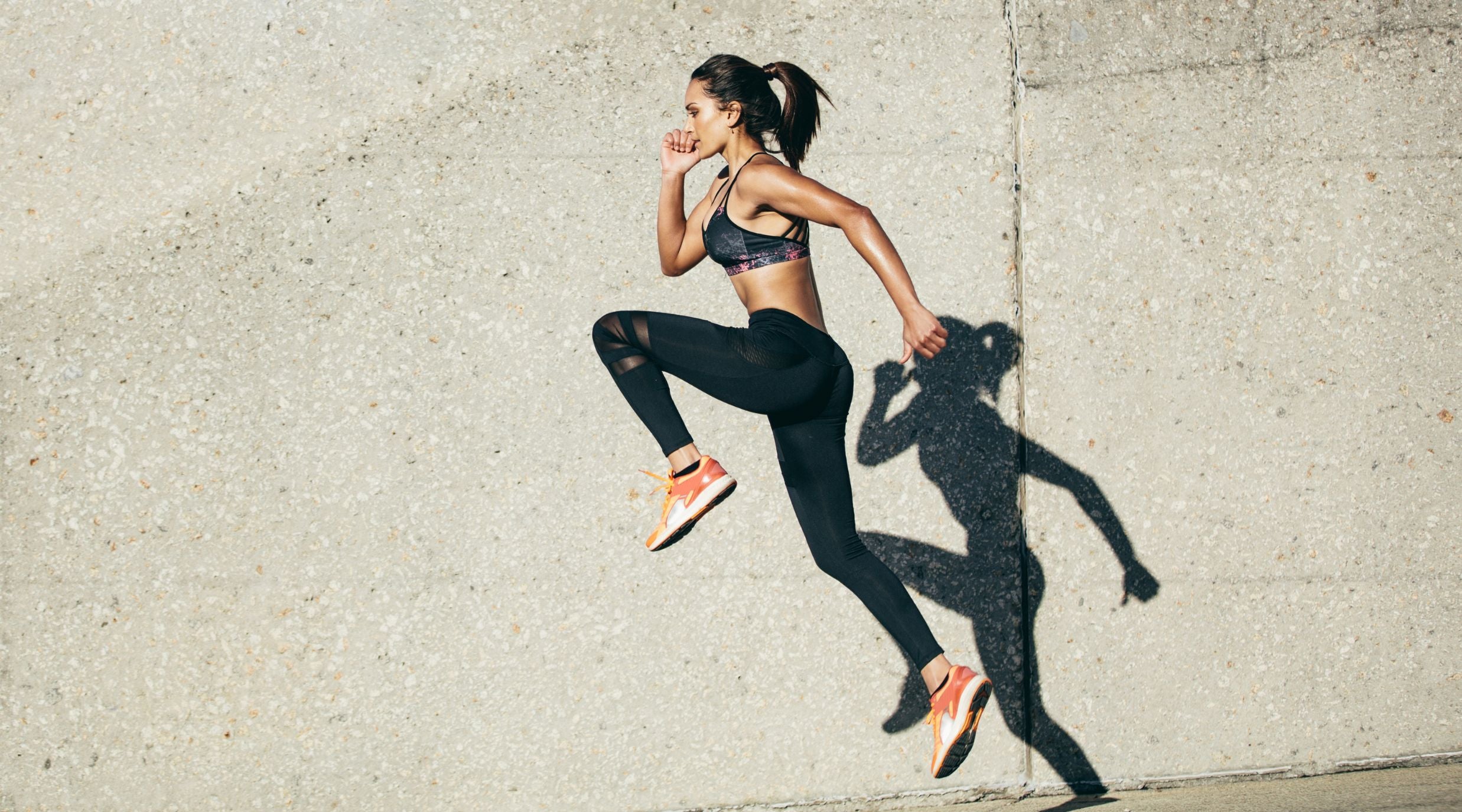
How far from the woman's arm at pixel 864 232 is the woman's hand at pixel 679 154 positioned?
0.31 m

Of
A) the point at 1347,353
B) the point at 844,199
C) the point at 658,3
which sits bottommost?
the point at 1347,353

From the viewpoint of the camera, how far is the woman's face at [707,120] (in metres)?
2.79

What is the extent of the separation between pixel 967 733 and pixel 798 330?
1.17 meters

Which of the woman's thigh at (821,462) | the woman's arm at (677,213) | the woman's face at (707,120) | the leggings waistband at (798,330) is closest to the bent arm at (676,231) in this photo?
the woman's arm at (677,213)

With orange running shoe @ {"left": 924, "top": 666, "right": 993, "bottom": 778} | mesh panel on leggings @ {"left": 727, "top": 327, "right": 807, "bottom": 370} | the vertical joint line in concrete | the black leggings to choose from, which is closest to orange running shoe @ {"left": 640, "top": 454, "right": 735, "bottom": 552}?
the black leggings

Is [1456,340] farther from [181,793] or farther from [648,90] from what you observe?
[181,793]

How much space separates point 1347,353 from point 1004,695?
72.2 inches

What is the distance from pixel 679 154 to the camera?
9.36ft

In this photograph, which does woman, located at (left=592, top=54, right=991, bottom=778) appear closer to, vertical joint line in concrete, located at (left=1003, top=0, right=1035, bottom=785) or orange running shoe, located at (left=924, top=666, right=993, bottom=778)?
orange running shoe, located at (left=924, top=666, right=993, bottom=778)

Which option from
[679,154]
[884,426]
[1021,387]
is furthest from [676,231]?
[1021,387]

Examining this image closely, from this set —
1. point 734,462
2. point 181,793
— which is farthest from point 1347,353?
point 181,793

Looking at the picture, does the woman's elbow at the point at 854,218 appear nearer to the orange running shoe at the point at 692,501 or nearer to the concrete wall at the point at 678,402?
the orange running shoe at the point at 692,501

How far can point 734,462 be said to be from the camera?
354cm

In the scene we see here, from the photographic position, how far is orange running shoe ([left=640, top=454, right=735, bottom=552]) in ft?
8.59
